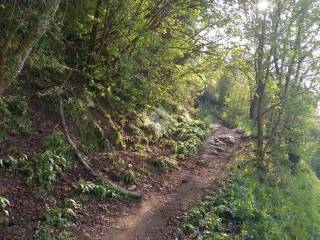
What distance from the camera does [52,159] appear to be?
8.90 meters

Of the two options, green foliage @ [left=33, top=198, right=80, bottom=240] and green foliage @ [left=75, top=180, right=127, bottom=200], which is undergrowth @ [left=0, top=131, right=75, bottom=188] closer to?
green foliage @ [left=75, top=180, right=127, bottom=200]

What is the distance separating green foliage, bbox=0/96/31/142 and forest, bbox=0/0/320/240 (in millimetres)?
32

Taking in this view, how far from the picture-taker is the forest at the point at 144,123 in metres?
7.93

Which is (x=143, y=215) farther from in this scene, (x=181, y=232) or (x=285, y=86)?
(x=285, y=86)

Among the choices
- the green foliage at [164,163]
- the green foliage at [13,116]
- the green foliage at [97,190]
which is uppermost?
the green foliage at [13,116]

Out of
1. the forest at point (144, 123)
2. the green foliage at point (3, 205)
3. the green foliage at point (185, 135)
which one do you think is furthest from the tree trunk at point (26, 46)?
the green foliage at point (185, 135)

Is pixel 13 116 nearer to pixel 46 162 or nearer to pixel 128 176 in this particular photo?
pixel 46 162

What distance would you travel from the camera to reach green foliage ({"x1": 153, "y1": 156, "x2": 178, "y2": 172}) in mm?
13077

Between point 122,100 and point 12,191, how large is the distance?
7525mm

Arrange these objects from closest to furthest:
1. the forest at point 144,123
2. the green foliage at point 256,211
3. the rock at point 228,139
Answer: the forest at point 144,123, the green foliage at point 256,211, the rock at point 228,139

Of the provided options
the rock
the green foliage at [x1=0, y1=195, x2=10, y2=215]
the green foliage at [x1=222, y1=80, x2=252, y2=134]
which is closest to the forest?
the green foliage at [x1=0, y1=195, x2=10, y2=215]

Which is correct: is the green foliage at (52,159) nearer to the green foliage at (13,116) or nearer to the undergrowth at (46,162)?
the undergrowth at (46,162)

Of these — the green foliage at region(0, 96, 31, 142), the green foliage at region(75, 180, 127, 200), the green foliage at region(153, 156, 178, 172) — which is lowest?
the green foliage at region(75, 180, 127, 200)

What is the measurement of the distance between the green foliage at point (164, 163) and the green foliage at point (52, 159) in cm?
387
